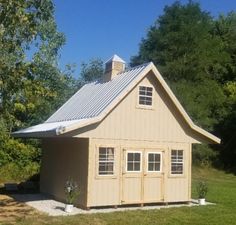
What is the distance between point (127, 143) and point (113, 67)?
4.36 m

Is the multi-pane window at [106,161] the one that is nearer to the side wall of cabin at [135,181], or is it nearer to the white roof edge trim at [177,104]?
the side wall of cabin at [135,181]

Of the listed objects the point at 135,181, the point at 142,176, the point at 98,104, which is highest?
the point at 98,104

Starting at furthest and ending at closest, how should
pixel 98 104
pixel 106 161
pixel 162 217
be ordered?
pixel 98 104
pixel 106 161
pixel 162 217

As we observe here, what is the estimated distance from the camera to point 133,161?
1788 centimetres

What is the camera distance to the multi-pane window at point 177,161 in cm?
1889

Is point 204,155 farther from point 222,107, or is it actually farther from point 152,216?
point 152,216

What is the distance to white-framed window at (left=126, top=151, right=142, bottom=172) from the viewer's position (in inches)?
698

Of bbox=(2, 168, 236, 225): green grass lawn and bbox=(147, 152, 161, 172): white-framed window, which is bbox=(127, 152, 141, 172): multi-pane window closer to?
bbox=(147, 152, 161, 172): white-framed window

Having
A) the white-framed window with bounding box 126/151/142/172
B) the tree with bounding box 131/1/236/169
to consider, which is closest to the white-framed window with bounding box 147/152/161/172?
the white-framed window with bounding box 126/151/142/172

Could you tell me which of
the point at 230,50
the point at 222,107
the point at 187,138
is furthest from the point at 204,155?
the point at 187,138

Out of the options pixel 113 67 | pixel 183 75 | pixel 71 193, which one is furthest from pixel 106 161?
pixel 183 75

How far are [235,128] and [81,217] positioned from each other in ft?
101

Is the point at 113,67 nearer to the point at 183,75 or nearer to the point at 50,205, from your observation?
the point at 50,205

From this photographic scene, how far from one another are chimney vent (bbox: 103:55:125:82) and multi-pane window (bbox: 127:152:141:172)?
4.19 m
